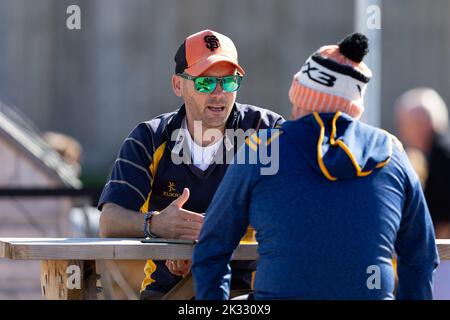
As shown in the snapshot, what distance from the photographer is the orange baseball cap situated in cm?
383

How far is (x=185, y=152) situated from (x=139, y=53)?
18.5 metres

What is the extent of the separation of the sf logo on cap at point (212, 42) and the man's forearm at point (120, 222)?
723mm

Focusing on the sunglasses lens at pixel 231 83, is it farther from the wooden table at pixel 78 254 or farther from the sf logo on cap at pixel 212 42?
the wooden table at pixel 78 254

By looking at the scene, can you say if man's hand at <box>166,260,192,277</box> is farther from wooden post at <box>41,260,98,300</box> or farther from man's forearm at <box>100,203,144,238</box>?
wooden post at <box>41,260,98,300</box>

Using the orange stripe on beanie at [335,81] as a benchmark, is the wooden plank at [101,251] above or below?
below

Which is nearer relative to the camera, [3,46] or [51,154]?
[51,154]

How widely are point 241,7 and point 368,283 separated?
19.9 metres

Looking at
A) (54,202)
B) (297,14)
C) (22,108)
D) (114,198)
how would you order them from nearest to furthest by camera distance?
(114,198)
(54,202)
(22,108)
(297,14)

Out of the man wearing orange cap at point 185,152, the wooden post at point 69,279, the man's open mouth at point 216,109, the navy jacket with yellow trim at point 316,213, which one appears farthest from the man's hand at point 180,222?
the man's open mouth at point 216,109

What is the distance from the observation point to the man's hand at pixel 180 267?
139 inches

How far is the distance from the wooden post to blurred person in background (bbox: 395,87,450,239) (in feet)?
8.80

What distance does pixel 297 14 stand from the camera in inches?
901

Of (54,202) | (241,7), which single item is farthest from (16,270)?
(241,7)
